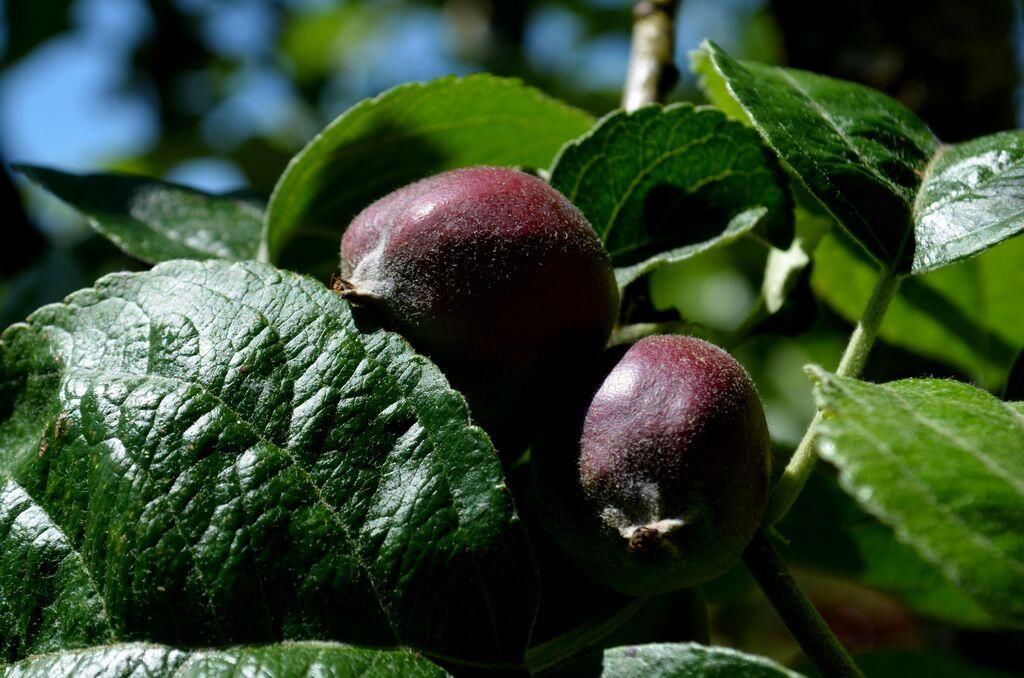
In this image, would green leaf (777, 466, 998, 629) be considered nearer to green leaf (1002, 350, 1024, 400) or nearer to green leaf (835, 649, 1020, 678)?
green leaf (835, 649, 1020, 678)

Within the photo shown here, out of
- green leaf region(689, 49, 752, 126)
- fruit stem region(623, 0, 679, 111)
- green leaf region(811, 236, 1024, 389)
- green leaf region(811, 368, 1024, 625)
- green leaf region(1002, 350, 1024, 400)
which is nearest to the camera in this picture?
green leaf region(811, 368, 1024, 625)

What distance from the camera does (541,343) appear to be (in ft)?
2.34

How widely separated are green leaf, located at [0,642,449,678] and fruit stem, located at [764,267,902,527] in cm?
27

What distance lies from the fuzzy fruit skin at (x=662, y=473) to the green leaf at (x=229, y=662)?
14 centimetres

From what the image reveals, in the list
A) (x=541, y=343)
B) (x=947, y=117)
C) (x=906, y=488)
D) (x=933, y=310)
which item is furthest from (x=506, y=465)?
(x=947, y=117)

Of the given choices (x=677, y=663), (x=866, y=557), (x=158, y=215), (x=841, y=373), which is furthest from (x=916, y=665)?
(x=158, y=215)

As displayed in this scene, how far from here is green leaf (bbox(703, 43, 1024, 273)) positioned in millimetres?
826

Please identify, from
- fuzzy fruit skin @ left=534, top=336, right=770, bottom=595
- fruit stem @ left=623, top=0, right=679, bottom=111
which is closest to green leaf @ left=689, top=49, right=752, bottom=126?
fruit stem @ left=623, top=0, right=679, bottom=111

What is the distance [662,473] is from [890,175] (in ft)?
1.31

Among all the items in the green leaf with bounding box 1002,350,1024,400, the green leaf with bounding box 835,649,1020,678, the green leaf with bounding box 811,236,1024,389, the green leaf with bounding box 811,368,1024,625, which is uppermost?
the green leaf with bounding box 811,368,1024,625

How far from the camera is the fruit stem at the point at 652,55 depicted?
46.6 inches

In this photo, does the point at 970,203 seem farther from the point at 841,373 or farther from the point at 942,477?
the point at 942,477

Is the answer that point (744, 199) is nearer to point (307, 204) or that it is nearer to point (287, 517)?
point (307, 204)

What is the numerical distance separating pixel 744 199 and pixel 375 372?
17.1 inches
